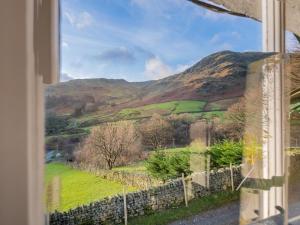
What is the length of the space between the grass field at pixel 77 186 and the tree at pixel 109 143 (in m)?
0.04

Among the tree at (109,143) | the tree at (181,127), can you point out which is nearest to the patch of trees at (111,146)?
the tree at (109,143)

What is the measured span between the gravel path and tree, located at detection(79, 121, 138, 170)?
27cm

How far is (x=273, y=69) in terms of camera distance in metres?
1.11

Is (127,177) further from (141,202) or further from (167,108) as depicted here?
(167,108)

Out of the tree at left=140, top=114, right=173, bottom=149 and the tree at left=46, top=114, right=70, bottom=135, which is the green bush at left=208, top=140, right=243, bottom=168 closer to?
the tree at left=140, top=114, right=173, bottom=149

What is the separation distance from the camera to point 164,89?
88 cm

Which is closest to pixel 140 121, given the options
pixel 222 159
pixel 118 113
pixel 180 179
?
pixel 118 113

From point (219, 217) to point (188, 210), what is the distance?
0.42ft

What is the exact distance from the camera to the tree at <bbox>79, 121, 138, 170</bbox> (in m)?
0.78

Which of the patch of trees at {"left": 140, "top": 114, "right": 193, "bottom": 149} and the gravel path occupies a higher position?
the patch of trees at {"left": 140, "top": 114, "right": 193, "bottom": 149}

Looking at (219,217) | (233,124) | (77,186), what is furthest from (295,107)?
(77,186)

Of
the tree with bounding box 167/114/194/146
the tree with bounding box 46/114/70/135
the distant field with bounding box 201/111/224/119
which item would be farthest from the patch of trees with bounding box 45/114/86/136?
the distant field with bounding box 201/111/224/119

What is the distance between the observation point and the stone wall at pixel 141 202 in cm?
74

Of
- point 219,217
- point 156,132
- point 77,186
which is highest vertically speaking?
point 156,132
